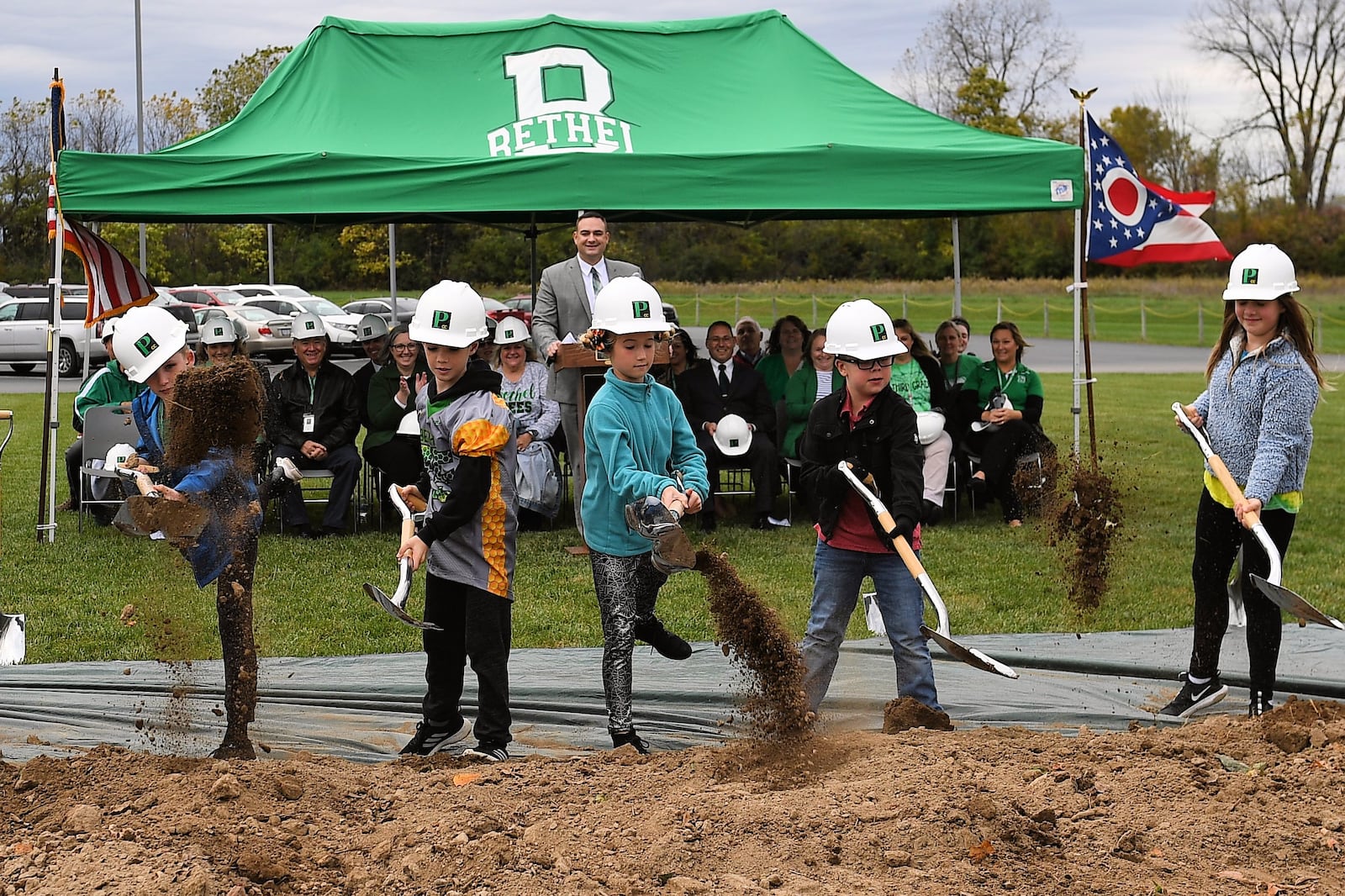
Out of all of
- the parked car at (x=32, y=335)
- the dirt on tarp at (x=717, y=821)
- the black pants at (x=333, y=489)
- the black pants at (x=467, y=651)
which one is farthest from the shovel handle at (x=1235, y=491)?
the parked car at (x=32, y=335)

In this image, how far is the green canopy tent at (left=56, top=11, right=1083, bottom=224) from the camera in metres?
9.02

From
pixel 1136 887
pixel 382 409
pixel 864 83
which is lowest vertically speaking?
pixel 1136 887

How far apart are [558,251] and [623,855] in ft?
121

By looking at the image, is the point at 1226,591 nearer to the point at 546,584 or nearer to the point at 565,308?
the point at 546,584

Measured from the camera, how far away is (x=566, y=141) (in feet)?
31.0

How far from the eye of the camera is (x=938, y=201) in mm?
9438

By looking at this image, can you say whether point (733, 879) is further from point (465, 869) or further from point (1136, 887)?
point (1136, 887)

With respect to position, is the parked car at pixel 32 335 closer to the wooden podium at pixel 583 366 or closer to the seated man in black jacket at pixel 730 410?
the seated man in black jacket at pixel 730 410

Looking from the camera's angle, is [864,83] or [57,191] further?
[864,83]

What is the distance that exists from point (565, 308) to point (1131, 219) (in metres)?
4.28

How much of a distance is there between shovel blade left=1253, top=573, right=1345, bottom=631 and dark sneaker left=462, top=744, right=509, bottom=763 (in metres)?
2.69

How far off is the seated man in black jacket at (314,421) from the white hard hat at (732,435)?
8.61 ft

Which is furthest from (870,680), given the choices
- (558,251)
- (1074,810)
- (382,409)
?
(558,251)

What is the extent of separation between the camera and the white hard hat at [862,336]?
5.03m
